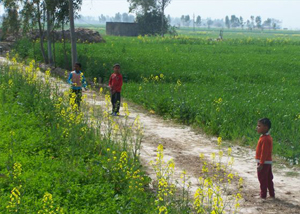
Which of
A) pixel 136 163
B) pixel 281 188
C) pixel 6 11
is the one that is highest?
pixel 6 11

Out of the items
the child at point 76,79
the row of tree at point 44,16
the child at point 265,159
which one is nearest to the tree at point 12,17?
the row of tree at point 44,16

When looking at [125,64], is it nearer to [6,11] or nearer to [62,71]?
[62,71]

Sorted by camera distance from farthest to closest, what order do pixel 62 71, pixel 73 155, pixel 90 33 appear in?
pixel 90 33 < pixel 62 71 < pixel 73 155

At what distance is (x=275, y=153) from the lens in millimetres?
11516

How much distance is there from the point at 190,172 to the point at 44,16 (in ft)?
82.1

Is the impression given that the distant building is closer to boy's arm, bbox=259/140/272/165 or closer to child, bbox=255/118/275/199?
child, bbox=255/118/275/199

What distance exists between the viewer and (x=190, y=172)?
9.98 meters

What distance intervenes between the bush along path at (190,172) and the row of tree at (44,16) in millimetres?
14728

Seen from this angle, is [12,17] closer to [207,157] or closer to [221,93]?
[221,93]

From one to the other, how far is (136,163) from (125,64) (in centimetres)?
1834

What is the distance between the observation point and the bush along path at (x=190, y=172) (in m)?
7.38

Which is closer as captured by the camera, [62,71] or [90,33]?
[62,71]

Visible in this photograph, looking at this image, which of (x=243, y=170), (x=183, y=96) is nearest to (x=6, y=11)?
(x=183, y=96)

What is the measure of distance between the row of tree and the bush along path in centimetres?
1473
